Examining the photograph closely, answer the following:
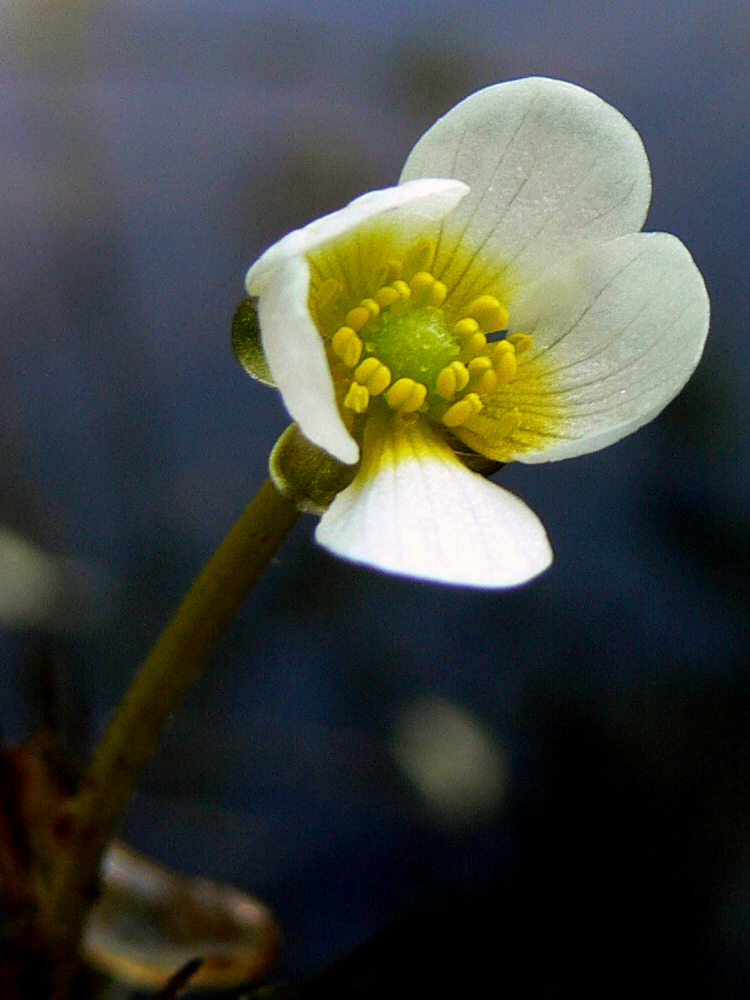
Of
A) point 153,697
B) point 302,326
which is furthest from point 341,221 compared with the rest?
point 153,697

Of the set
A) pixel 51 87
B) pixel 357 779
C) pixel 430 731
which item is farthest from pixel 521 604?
pixel 51 87

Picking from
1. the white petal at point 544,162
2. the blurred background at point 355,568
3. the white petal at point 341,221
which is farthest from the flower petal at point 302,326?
the blurred background at point 355,568

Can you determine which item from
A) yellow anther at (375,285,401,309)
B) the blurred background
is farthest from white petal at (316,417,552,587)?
the blurred background

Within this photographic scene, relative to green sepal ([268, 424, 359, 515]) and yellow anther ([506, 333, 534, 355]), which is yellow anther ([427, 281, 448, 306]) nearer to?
yellow anther ([506, 333, 534, 355])

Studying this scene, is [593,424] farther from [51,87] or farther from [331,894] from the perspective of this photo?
[51,87]

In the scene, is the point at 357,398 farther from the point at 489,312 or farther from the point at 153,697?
the point at 153,697

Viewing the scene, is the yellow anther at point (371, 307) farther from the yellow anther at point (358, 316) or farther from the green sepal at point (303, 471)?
the green sepal at point (303, 471)

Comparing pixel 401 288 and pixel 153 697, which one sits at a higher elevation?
pixel 401 288
